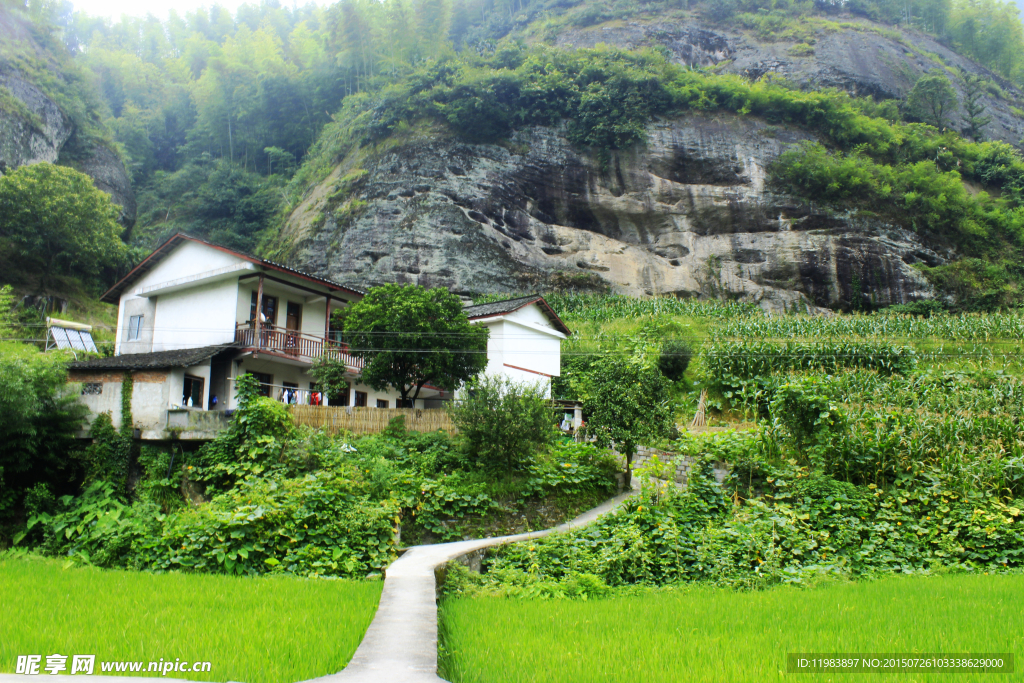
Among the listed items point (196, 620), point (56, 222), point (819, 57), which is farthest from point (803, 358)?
point (819, 57)

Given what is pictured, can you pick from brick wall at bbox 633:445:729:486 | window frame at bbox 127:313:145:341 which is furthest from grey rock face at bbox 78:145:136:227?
brick wall at bbox 633:445:729:486

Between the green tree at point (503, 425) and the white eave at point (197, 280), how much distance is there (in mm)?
11677

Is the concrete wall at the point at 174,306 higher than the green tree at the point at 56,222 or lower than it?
lower

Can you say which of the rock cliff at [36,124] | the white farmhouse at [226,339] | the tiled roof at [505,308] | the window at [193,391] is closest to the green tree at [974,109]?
the white farmhouse at [226,339]

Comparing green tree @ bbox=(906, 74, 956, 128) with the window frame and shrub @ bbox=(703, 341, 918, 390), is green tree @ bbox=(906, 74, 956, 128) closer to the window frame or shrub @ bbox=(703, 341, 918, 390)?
→ shrub @ bbox=(703, 341, 918, 390)

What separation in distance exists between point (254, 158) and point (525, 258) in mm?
30593

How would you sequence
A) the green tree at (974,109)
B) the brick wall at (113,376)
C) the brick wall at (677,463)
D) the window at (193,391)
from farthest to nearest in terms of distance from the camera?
the green tree at (974,109), the window at (193,391), the brick wall at (113,376), the brick wall at (677,463)

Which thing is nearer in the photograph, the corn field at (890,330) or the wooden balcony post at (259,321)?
the wooden balcony post at (259,321)

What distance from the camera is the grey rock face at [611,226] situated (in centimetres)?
3941

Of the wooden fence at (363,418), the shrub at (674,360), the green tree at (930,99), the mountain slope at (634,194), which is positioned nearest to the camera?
the wooden fence at (363,418)

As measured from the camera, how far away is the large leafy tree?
1970cm

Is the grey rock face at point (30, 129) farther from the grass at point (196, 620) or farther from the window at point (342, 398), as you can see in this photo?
the grass at point (196, 620)

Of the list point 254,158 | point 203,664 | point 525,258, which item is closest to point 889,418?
point 203,664

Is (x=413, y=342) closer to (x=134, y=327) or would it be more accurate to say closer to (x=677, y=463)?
(x=677, y=463)
